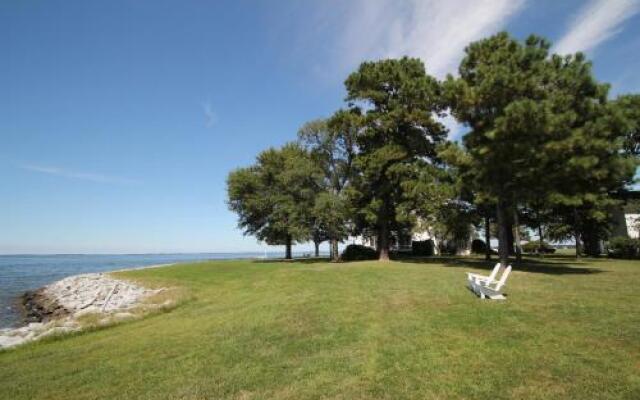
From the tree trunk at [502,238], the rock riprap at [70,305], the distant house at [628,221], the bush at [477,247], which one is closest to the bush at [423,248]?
the bush at [477,247]

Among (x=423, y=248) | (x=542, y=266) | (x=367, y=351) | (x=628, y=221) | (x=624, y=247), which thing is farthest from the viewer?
(x=423, y=248)

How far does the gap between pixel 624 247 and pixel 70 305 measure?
41906mm

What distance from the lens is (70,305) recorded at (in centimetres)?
2484

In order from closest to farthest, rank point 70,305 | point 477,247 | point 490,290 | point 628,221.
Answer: point 490,290, point 70,305, point 628,221, point 477,247

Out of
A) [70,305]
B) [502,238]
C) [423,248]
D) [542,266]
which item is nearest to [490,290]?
[502,238]

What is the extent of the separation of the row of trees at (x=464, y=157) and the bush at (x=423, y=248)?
380 cm

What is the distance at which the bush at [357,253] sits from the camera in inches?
1678

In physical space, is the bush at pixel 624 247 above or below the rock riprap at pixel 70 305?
above

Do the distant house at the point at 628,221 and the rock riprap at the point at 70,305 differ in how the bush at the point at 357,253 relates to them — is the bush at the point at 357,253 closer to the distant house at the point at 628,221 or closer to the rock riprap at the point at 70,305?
the rock riprap at the point at 70,305

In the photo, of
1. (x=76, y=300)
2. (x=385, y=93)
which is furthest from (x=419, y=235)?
(x=76, y=300)

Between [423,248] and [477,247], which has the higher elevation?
[423,248]

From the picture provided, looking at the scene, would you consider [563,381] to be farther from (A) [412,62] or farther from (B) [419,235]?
(B) [419,235]

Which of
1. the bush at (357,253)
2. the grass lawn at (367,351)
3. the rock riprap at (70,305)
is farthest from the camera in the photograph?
the bush at (357,253)

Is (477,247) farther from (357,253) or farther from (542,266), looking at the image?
(542,266)
